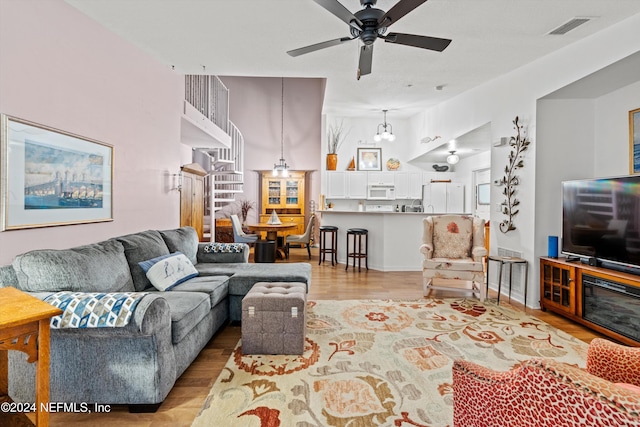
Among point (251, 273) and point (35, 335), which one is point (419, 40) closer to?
point (251, 273)

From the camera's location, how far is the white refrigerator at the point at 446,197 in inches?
303

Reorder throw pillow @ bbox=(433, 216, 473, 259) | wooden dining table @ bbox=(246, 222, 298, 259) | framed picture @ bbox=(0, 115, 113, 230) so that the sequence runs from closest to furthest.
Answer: framed picture @ bbox=(0, 115, 113, 230), throw pillow @ bbox=(433, 216, 473, 259), wooden dining table @ bbox=(246, 222, 298, 259)

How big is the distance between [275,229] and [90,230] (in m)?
3.90

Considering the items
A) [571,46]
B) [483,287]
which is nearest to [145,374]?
[483,287]

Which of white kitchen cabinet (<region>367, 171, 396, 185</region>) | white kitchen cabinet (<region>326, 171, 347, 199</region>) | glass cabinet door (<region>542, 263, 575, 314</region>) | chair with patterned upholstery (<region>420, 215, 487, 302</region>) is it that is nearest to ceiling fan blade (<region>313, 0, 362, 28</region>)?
chair with patterned upholstery (<region>420, 215, 487, 302</region>)

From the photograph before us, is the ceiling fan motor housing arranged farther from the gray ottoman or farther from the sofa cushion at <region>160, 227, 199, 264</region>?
the sofa cushion at <region>160, 227, 199, 264</region>

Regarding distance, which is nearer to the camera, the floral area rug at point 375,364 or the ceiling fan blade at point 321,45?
the floral area rug at point 375,364

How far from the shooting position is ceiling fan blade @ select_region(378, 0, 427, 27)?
2219mm

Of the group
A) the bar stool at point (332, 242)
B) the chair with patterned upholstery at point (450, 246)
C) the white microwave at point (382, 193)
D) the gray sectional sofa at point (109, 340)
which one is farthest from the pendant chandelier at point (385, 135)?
the gray sectional sofa at point (109, 340)

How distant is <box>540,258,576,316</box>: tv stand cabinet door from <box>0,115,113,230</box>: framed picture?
15.0 feet

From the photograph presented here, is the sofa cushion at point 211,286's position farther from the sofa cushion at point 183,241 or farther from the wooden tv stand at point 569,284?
the wooden tv stand at point 569,284

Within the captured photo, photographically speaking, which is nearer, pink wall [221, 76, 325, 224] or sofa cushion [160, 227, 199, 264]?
sofa cushion [160, 227, 199, 264]

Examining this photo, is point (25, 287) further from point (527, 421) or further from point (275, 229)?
point (275, 229)

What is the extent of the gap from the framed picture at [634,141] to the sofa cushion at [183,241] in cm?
475
